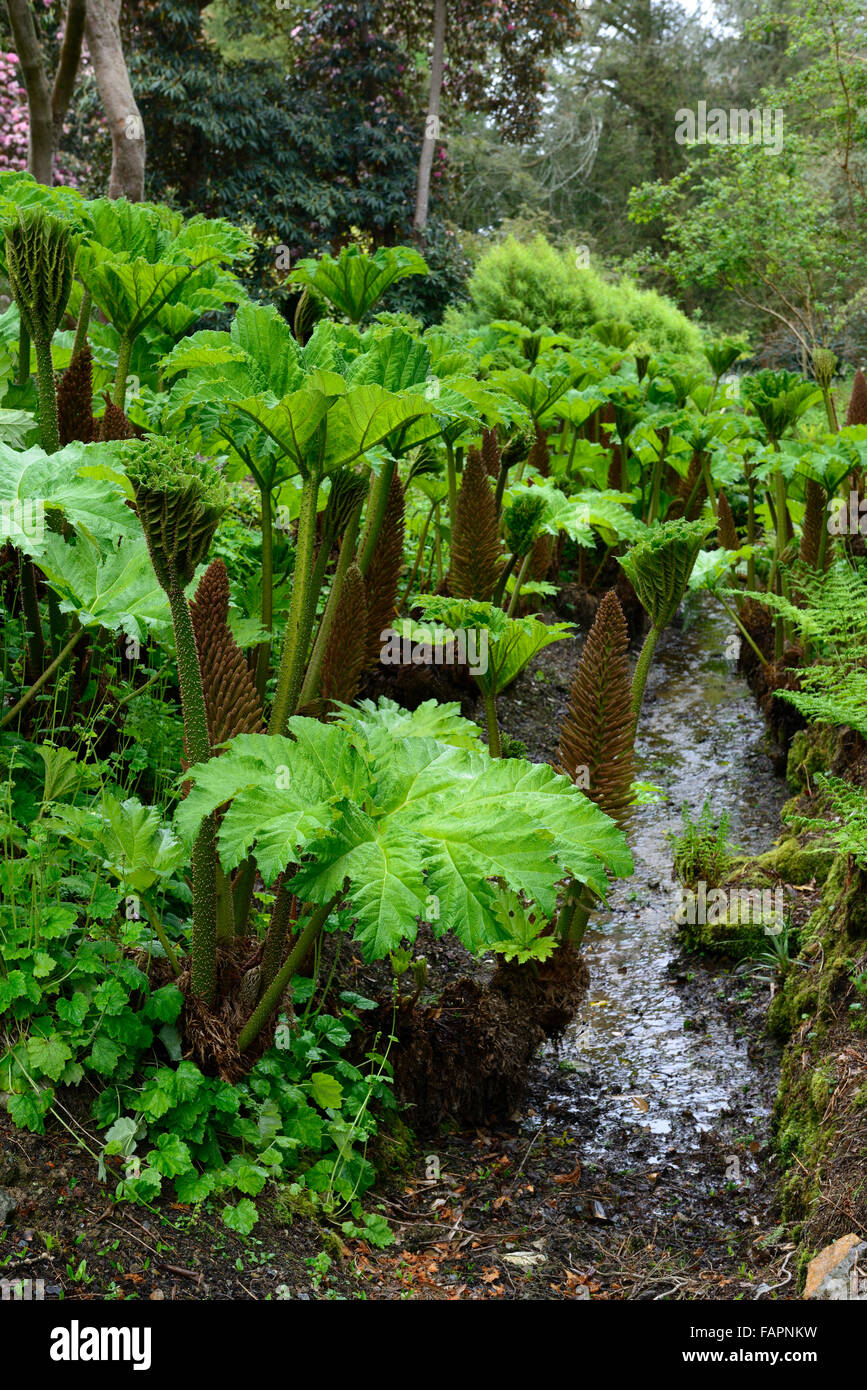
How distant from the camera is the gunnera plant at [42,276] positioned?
2.65 m

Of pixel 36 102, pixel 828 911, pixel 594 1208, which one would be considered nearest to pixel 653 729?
pixel 828 911

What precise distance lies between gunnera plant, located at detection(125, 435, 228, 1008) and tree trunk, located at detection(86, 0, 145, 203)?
5.85 metres

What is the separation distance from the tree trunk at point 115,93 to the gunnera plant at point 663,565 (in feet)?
17.8

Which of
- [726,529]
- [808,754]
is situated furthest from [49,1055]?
[726,529]

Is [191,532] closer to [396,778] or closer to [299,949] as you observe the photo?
[396,778]

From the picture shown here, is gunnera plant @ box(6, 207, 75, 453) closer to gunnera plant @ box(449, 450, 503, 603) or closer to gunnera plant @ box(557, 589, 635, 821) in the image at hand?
gunnera plant @ box(557, 589, 635, 821)

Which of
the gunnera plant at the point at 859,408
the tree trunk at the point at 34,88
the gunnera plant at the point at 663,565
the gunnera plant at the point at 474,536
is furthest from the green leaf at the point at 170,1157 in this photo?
the tree trunk at the point at 34,88

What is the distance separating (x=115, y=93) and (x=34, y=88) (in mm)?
1203

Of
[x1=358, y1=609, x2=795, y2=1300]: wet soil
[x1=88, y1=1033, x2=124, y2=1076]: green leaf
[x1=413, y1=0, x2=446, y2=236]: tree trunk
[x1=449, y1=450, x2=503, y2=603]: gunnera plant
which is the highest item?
[x1=413, y1=0, x2=446, y2=236]: tree trunk

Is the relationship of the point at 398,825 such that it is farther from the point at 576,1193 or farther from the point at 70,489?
the point at 576,1193

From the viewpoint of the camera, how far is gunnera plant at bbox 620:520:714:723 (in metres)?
2.89

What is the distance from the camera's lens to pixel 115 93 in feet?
24.8

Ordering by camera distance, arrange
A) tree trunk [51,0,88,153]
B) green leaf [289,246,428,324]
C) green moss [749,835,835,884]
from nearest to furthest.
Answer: green leaf [289,246,428,324]
green moss [749,835,835,884]
tree trunk [51,0,88,153]

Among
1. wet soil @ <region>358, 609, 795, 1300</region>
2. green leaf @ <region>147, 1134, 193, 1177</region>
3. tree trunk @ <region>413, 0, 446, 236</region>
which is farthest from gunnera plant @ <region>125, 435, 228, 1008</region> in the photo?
tree trunk @ <region>413, 0, 446, 236</region>
